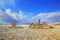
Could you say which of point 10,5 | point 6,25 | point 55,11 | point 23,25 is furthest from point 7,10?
point 55,11

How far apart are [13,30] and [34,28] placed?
1.31ft

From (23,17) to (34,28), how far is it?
0.30m

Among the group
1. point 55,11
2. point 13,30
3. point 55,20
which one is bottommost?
point 13,30

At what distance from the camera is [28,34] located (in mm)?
1929

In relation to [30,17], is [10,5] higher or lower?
higher

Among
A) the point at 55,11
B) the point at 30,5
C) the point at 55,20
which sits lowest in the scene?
the point at 55,20

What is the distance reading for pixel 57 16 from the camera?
1.97 metres

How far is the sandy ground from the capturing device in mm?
1879

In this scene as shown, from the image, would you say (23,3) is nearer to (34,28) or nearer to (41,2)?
(41,2)

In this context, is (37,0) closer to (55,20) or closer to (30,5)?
(30,5)

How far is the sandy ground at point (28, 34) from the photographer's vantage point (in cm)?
188

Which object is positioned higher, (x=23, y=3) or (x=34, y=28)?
(x=23, y=3)

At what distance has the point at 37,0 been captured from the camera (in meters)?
2.04

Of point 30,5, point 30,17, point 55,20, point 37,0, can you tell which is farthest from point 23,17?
point 55,20
